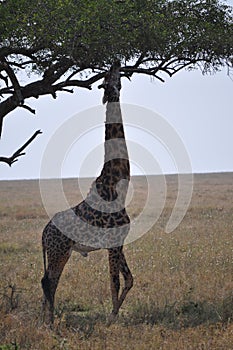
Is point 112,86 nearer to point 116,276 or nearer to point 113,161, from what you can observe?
point 113,161

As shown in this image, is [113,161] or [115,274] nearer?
[115,274]

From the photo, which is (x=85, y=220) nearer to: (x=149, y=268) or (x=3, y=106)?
(x=3, y=106)

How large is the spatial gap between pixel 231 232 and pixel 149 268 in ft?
17.3

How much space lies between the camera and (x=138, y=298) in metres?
9.82

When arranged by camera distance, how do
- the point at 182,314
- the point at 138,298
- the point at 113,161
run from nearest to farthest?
the point at 182,314
the point at 113,161
the point at 138,298

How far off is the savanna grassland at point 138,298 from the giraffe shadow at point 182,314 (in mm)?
13

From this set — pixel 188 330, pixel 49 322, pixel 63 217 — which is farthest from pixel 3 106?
pixel 188 330

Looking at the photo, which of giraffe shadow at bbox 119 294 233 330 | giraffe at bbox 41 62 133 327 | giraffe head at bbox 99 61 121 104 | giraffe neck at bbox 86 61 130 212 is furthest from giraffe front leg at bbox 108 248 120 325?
giraffe head at bbox 99 61 121 104

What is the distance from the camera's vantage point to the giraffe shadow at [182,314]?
8.45 meters

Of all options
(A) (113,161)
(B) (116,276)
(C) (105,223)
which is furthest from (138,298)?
(A) (113,161)

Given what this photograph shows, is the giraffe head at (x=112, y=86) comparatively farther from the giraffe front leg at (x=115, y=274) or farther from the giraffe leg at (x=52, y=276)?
the giraffe leg at (x=52, y=276)

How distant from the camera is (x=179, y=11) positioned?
9.95 meters

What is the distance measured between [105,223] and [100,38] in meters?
2.51

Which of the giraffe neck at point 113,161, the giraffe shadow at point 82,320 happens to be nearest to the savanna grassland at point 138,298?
the giraffe shadow at point 82,320
